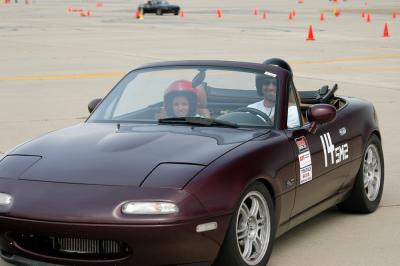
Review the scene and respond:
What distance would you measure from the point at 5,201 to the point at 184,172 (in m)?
0.98

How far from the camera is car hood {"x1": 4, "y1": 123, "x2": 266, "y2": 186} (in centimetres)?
516

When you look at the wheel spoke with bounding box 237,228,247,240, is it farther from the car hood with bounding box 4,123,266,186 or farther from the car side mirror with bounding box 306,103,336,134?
the car side mirror with bounding box 306,103,336,134

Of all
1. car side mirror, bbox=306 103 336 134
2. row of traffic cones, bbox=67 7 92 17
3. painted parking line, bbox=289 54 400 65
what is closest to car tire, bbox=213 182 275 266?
car side mirror, bbox=306 103 336 134

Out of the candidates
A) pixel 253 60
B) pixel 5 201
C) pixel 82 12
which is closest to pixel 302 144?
pixel 5 201

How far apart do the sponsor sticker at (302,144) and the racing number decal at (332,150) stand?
0.27 m

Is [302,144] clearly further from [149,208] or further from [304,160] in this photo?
[149,208]

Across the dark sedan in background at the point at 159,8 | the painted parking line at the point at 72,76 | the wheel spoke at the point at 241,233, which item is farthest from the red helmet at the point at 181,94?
the dark sedan in background at the point at 159,8

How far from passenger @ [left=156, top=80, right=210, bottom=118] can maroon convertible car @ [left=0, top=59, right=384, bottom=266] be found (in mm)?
10

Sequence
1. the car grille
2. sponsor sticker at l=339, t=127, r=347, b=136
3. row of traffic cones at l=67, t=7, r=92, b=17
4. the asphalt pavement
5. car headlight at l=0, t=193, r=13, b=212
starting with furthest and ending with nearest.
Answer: row of traffic cones at l=67, t=7, r=92, b=17 → sponsor sticker at l=339, t=127, r=347, b=136 → the asphalt pavement → car headlight at l=0, t=193, r=13, b=212 → the car grille

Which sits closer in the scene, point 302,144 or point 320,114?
point 302,144

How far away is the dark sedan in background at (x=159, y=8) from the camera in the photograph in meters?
62.3

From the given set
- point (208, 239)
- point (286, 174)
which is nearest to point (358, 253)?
point (286, 174)

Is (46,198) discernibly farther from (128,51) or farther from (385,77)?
(128,51)

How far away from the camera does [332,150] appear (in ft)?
21.3
